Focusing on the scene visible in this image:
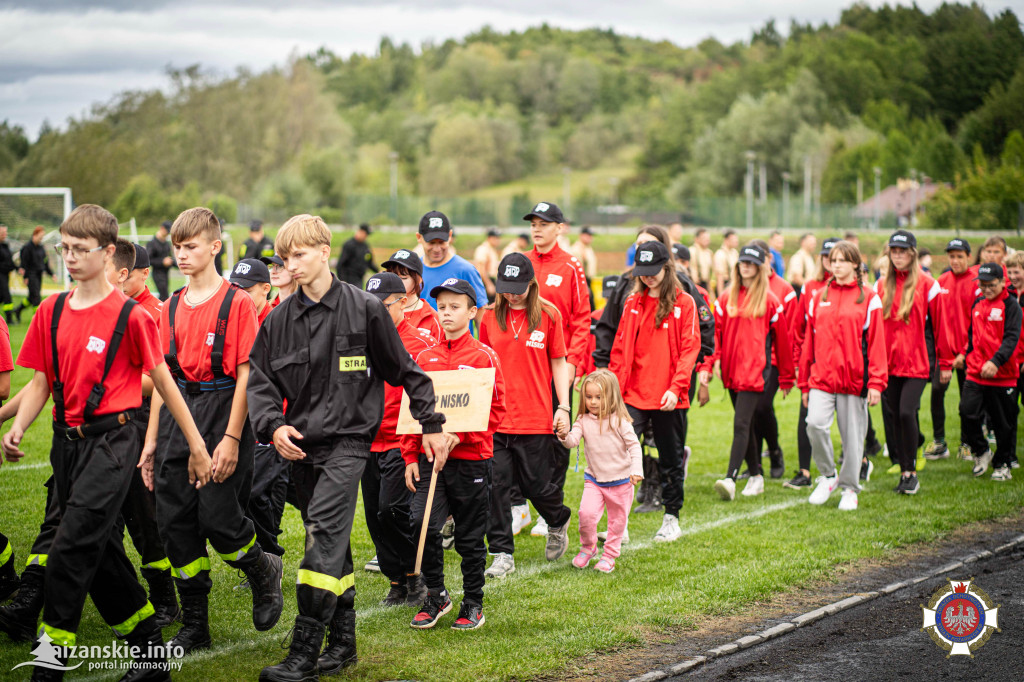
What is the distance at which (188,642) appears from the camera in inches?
203

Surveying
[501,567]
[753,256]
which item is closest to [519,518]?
[501,567]

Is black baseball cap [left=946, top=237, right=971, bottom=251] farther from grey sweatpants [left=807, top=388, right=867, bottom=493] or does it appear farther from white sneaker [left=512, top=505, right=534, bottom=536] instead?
white sneaker [left=512, top=505, right=534, bottom=536]

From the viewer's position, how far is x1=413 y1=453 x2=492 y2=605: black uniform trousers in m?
5.57

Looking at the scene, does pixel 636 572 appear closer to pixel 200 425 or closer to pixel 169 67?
pixel 200 425

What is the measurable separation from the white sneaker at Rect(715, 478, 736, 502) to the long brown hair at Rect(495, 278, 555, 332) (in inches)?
122

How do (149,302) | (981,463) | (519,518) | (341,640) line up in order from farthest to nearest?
(981,463) < (519,518) < (149,302) < (341,640)

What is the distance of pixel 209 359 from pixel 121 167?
209 feet

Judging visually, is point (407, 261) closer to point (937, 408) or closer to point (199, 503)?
point (199, 503)

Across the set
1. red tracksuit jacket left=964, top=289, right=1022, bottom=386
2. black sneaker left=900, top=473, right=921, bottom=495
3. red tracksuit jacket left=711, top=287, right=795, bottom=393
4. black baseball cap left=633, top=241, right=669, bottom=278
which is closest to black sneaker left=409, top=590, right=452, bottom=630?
black baseball cap left=633, top=241, right=669, bottom=278

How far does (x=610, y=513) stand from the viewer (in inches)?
270

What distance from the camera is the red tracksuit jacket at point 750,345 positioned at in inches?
349

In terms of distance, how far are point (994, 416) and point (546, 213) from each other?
545 centimetres

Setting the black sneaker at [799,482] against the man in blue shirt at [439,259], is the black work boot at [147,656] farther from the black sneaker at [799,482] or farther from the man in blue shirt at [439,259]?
the black sneaker at [799,482]

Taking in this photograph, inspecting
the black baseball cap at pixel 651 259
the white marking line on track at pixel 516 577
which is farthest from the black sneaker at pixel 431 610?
the black baseball cap at pixel 651 259
